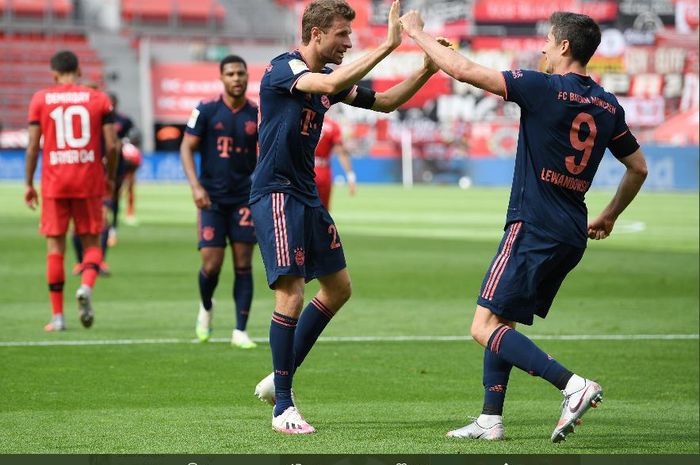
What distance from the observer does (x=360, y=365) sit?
9.86 metres

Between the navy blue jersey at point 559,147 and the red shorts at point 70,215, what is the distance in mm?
5891

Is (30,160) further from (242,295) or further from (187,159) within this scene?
(242,295)

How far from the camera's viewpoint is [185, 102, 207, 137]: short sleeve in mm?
10766

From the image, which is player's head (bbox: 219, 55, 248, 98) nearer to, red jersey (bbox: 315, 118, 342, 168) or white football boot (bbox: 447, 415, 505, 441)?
white football boot (bbox: 447, 415, 505, 441)

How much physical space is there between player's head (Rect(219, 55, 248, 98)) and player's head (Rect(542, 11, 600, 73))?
14.3 feet

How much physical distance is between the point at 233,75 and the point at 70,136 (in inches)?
72.6

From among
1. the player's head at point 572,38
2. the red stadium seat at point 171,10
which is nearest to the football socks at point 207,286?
the player's head at point 572,38

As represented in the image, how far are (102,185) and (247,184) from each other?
164 cm

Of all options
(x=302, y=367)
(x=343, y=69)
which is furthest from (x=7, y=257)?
(x=343, y=69)

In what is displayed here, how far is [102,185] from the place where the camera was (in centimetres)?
1187

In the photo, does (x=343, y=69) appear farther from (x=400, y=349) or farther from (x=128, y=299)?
(x=128, y=299)

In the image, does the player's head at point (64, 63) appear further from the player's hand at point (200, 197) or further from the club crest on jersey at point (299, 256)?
the club crest on jersey at point (299, 256)

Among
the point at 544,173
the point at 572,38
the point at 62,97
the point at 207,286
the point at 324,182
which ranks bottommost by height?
the point at 207,286

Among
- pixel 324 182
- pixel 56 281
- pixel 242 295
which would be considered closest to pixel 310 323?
pixel 242 295
